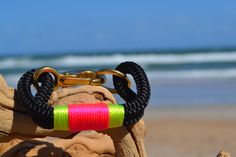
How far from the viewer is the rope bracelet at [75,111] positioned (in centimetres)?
199

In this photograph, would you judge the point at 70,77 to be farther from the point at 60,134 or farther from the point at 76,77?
the point at 60,134

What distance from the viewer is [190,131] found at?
6012mm

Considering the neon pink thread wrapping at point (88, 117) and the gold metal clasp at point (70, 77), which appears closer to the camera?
the neon pink thread wrapping at point (88, 117)

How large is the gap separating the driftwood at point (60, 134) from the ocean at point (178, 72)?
17.8 feet

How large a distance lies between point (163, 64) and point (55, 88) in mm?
18602

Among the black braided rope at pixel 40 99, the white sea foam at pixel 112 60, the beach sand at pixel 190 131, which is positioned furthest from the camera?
the white sea foam at pixel 112 60

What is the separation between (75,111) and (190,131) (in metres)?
4.15

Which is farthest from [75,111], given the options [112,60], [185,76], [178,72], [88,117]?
[112,60]

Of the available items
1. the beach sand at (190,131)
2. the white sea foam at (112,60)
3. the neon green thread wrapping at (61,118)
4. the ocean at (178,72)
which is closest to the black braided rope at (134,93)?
the neon green thread wrapping at (61,118)

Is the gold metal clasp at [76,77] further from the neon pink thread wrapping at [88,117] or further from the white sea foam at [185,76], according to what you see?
the white sea foam at [185,76]

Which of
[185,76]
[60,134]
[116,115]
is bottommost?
[185,76]

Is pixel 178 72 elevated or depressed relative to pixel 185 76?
depressed

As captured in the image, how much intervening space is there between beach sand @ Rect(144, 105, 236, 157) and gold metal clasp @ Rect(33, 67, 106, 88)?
2366mm

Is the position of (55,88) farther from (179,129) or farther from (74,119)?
(179,129)
